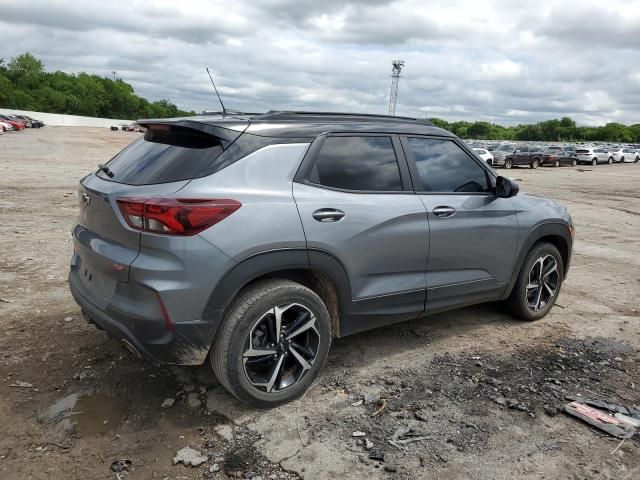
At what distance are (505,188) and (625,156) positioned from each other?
5430cm

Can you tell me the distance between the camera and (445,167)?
426 cm

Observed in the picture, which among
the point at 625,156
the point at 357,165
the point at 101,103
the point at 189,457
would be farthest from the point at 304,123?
the point at 101,103

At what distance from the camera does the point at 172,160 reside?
3234mm

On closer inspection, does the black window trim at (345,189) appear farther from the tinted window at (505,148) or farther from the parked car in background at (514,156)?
the tinted window at (505,148)

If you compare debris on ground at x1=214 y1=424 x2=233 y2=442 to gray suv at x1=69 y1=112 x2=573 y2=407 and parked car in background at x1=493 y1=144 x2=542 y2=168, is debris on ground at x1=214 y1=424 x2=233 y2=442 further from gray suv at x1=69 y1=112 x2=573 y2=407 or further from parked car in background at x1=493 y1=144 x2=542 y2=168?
parked car in background at x1=493 y1=144 x2=542 y2=168

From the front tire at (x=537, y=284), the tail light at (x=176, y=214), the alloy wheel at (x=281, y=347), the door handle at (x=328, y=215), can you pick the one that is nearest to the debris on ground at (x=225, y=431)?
the alloy wheel at (x=281, y=347)

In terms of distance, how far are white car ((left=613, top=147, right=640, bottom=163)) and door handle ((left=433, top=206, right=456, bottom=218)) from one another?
5268 cm

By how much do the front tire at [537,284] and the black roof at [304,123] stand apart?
153cm

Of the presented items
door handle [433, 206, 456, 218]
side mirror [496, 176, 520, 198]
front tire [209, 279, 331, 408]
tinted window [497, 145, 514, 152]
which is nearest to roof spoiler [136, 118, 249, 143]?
front tire [209, 279, 331, 408]

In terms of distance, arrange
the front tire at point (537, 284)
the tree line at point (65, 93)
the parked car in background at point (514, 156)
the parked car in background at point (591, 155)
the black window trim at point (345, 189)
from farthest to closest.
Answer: the tree line at point (65, 93)
the parked car in background at point (591, 155)
the parked car in background at point (514, 156)
the front tire at point (537, 284)
the black window trim at point (345, 189)

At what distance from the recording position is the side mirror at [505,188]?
440cm

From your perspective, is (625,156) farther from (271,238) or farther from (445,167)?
(271,238)

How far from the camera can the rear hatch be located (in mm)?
3078

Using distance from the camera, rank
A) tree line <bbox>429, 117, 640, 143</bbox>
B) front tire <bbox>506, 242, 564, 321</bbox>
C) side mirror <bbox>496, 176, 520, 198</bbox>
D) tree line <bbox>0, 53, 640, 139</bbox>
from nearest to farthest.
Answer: side mirror <bbox>496, 176, 520, 198</bbox> → front tire <bbox>506, 242, 564, 321</bbox> → tree line <bbox>0, 53, 640, 139</bbox> → tree line <bbox>429, 117, 640, 143</bbox>
